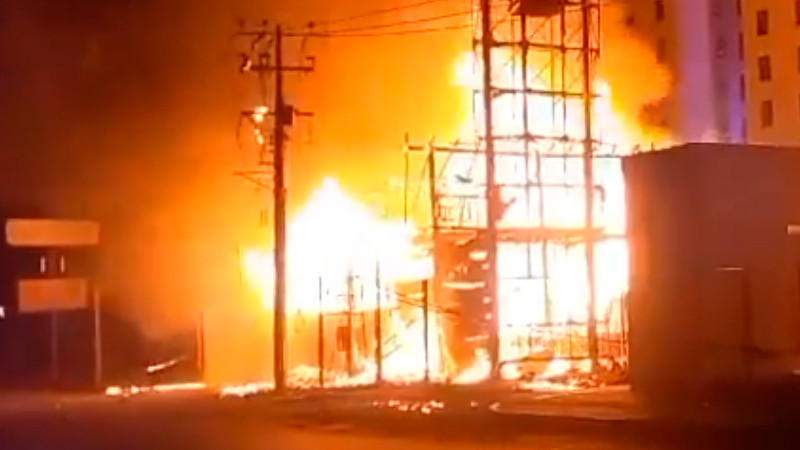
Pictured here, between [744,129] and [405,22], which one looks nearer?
[405,22]

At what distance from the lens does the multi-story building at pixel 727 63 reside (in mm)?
67250

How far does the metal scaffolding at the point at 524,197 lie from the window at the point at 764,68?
2175 cm

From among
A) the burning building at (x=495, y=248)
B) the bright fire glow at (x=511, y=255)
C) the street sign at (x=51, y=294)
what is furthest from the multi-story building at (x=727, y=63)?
the street sign at (x=51, y=294)

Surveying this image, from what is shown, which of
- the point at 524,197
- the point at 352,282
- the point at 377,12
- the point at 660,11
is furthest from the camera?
the point at 660,11

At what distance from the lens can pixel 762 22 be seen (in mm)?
68562

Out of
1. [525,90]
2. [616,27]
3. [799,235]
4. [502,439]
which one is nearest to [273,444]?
[502,439]

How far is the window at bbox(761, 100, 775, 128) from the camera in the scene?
67.9m

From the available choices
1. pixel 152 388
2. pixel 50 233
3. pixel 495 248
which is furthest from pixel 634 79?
pixel 495 248

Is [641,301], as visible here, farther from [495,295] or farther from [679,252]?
[495,295]

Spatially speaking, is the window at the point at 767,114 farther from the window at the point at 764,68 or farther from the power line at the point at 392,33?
the power line at the point at 392,33

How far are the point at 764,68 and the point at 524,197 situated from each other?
28911mm

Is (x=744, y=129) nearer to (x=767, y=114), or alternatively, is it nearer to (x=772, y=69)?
(x=767, y=114)

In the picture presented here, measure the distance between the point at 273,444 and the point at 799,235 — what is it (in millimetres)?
12732

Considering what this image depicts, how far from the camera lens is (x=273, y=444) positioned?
75.3ft
